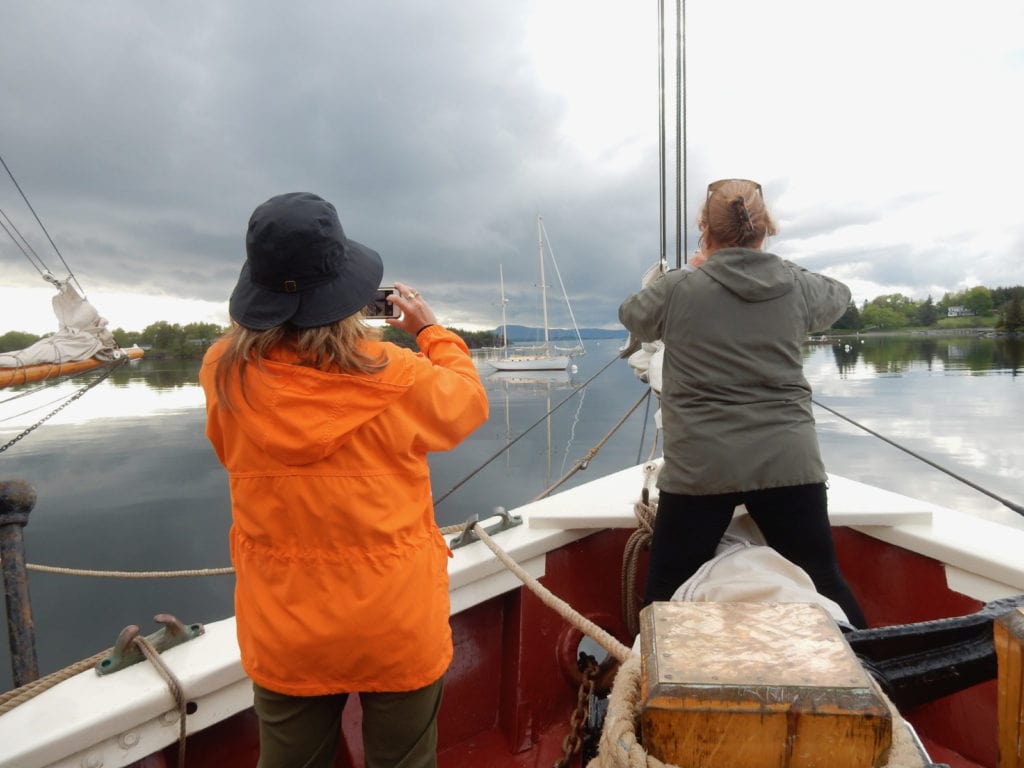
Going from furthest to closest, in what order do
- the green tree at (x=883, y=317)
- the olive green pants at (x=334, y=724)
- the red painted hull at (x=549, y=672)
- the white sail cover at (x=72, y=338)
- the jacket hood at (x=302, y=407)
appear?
the green tree at (x=883, y=317), the white sail cover at (x=72, y=338), the red painted hull at (x=549, y=672), the olive green pants at (x=334, y=724), the jacket hood at (x=302, y=407)

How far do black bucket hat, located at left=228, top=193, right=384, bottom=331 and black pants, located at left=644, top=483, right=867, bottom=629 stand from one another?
0.99 metres

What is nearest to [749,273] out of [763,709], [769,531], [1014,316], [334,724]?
[769,531]

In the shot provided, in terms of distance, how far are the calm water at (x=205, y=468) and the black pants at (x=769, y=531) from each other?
58 cm

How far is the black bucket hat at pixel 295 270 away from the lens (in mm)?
959

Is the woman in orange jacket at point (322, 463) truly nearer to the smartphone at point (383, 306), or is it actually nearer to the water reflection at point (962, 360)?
the smartphone at point (383, 306)

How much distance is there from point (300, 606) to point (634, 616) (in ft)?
4.42

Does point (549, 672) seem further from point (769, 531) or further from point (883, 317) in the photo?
point (883, 317)

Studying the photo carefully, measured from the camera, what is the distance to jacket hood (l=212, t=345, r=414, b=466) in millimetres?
931

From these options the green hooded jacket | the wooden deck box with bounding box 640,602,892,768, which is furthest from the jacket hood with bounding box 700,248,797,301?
the wooden deck box with bounding box 640,602,892,768

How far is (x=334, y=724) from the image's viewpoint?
115 centimetres

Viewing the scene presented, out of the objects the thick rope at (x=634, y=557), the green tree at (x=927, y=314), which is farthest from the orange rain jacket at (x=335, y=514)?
the green tree at (x=927, y=314)

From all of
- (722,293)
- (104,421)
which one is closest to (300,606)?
(722,293)

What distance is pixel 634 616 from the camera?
2.02 metres

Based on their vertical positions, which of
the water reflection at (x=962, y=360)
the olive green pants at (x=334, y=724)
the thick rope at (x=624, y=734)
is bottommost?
the water reflection at (x=962, y=360)
